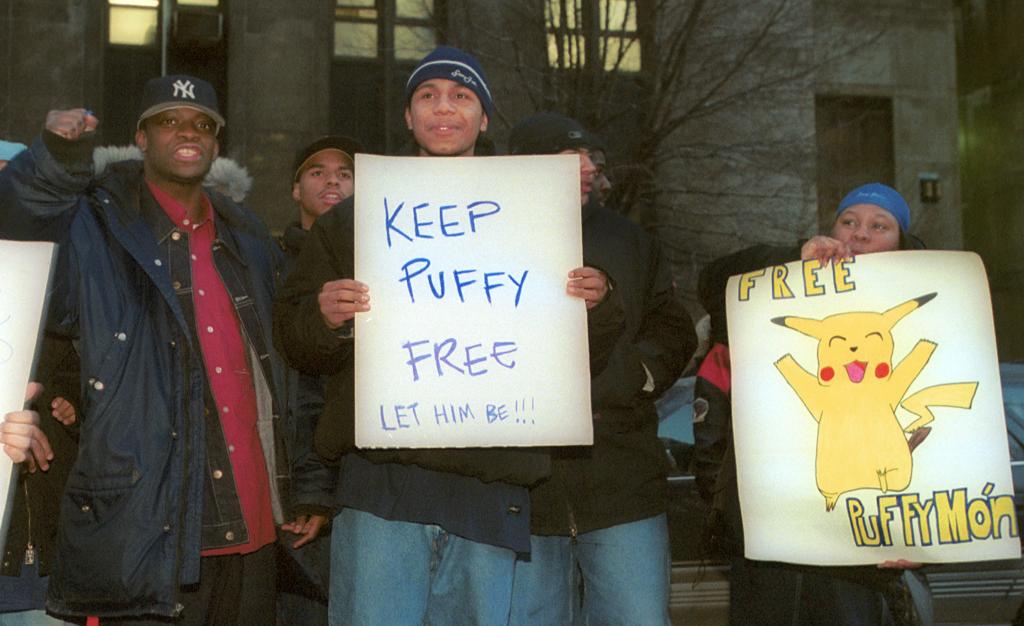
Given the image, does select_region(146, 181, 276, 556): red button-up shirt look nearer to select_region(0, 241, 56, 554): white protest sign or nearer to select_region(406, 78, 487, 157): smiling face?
select_region(0, 241, 56, 554): white protest sign

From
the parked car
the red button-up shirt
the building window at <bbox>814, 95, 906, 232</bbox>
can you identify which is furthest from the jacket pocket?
the building window at <bbox>814, 95, 906, 232</bbox>

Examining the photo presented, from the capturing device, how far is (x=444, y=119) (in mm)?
3211

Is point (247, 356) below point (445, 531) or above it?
above

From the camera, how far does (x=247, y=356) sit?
136 inches

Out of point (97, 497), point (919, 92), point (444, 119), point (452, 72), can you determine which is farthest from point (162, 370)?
point (919, 92)

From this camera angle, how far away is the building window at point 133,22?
44.1 ft

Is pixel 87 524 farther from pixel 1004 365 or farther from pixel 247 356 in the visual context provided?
pixel 1004 365

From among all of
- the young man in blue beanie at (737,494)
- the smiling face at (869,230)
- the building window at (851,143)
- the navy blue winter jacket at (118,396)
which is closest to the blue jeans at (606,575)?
the young man in blue beanie at (737,494)

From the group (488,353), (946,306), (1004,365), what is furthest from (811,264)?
(1004,365)

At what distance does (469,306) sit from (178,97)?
4.04 feet

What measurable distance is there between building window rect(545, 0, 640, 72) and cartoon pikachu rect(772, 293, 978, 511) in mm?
8422

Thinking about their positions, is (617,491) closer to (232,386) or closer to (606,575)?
(606,575)

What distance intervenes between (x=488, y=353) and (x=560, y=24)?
29.3 feet

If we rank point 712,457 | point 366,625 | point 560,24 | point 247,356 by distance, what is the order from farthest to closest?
point 560,24 < point 712,457 < point 247,356 < point 366,625
